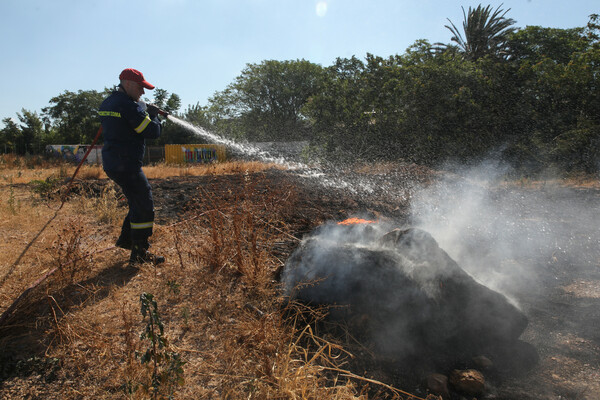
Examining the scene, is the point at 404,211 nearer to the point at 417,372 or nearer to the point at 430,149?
the point at 417,372

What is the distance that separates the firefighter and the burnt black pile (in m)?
1.56

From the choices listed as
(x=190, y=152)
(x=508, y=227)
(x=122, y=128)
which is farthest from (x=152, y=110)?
(x=190, y=152)

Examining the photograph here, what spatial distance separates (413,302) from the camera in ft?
8.20

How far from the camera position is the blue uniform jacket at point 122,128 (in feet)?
10.1

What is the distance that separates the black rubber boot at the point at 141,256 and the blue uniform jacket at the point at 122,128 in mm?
737

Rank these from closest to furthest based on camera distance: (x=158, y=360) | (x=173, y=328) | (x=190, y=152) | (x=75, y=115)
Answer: (x=158, y=360)
(x=173, y=328)
(x=190, y=152)
(x=75, y=115)

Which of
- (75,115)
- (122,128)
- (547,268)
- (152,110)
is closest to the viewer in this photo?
(122,128)

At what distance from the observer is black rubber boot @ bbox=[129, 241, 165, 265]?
3.28m

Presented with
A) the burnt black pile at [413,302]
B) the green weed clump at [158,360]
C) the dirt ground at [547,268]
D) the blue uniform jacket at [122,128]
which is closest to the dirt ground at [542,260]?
the dirt ground at [547,268]

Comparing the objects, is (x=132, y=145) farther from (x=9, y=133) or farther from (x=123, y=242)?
(x=9, y=133)

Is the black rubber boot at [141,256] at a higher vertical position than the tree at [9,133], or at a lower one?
lower

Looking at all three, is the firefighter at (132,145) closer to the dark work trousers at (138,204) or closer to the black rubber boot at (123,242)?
the dark work trousers at (138,204)

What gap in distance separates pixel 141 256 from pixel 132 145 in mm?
1078

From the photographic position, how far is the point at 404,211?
22.5ft
